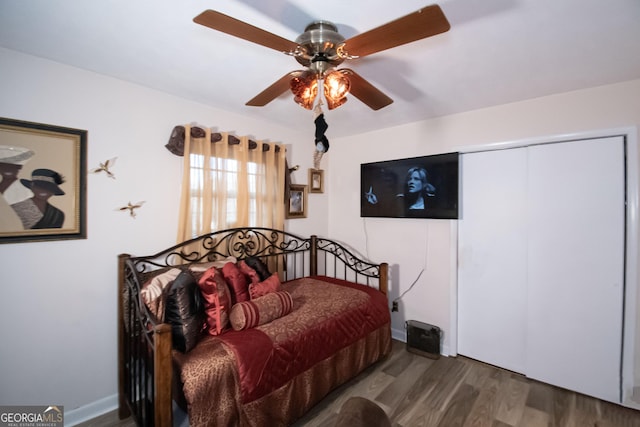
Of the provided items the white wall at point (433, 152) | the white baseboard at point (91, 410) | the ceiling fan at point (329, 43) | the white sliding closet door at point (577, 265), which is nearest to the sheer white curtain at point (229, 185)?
the white wall at point (433, 152)

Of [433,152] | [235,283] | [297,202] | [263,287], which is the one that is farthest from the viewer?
[297,202]

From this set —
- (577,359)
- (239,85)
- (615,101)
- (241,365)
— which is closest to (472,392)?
(577,359)

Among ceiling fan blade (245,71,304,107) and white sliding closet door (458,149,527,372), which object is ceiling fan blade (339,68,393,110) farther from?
white sliding closet door (458,149,527,372)

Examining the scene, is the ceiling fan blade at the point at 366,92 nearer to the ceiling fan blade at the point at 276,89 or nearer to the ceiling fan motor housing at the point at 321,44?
the ceiling fan motor housing at the point at 321,44

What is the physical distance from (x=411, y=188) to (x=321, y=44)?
6.38ft

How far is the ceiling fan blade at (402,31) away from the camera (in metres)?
0.91

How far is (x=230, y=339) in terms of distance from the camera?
155cm

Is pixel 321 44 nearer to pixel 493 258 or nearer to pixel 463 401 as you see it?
pixel 493 258

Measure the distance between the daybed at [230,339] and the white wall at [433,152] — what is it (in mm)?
623

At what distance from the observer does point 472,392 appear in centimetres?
206

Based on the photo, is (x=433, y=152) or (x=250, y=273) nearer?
(x=250, y=273)

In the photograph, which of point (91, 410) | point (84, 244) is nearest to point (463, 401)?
point (91, 410)

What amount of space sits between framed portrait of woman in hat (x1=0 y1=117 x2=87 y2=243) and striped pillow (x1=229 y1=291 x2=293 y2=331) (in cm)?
119

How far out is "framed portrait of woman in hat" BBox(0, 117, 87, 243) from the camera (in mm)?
1539
